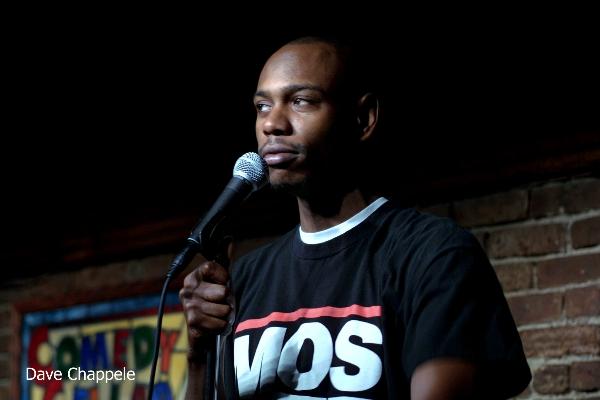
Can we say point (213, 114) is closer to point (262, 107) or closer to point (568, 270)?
point (568, 270)

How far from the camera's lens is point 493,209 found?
2580 millimetres

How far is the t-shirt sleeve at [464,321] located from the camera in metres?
1.38

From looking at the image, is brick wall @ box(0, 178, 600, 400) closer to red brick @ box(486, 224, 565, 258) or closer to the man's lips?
red brick @ box(486, 224, 565, 258)

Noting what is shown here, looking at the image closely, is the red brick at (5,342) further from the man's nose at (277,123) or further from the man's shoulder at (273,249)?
the man's nose at (277,123)

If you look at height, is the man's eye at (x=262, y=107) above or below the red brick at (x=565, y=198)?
above

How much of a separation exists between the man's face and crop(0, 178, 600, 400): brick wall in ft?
3.16

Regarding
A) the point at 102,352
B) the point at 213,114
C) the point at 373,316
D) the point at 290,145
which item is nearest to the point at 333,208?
the point at 290,145

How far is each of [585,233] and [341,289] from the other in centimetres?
103

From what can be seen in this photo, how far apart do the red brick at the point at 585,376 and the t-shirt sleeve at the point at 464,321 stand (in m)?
0.98

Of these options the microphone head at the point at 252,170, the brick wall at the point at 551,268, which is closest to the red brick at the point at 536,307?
the brick wall at the point at 551,268

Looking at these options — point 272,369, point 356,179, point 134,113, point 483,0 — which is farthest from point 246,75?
point 272,369

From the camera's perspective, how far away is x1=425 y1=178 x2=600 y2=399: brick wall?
236 centimetres

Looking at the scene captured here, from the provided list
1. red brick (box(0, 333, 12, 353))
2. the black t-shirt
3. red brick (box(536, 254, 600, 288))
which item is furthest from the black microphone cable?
red brick (box(0, 333, 12, 353))

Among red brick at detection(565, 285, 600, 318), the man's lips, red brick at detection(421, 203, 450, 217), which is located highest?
red brick at detection(421, 203, 450, 217)
